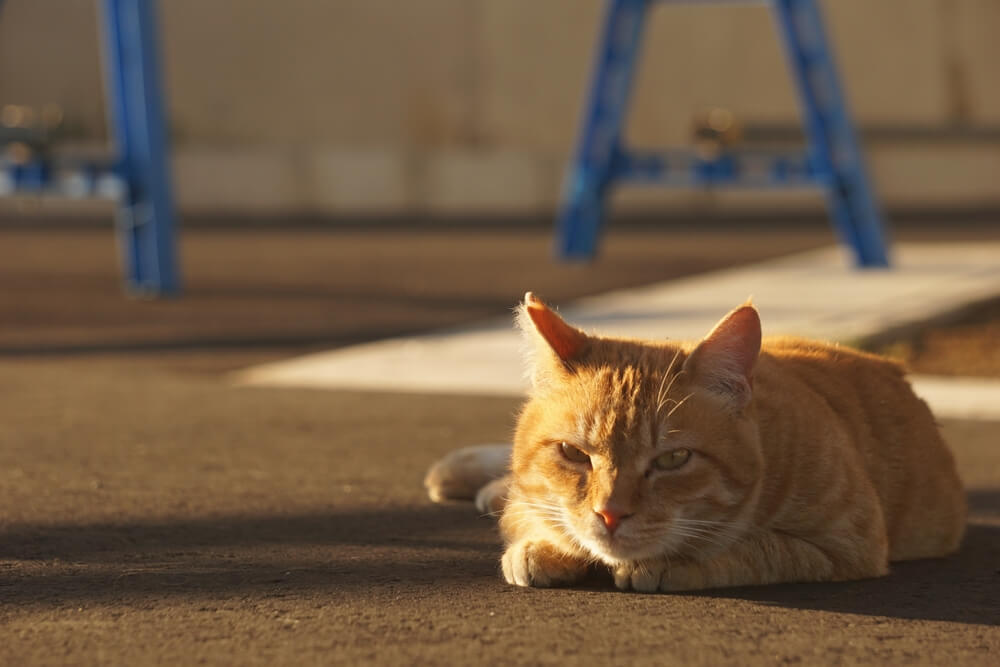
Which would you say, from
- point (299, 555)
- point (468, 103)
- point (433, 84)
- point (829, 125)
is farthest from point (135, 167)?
point (468, 103)

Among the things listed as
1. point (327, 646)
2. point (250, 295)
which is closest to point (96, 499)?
point (327, 646)

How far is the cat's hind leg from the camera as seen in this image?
4.27 metres

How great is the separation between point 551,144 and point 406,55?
7.30 ft

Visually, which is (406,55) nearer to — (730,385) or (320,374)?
(320,374)

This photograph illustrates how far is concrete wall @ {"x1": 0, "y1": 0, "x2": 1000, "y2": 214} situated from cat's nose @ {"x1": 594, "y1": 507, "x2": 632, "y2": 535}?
57.0 feet

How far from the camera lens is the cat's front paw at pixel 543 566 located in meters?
3.26

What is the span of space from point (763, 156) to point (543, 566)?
8965 millimetres

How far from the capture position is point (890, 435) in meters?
3.65

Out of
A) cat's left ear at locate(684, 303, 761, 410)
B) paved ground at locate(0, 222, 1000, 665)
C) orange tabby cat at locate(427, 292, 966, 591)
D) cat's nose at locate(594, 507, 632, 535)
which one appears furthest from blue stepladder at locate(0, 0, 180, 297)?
cat's nose at locate(594, 507, 632, 535)

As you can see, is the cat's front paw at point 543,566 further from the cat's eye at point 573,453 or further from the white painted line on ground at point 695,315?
the white painted line on ground at point 695,315

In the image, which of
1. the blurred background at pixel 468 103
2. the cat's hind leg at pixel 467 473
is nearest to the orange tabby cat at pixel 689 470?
the cat's hind leg at pixel 467 473

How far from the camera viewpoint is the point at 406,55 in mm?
19984

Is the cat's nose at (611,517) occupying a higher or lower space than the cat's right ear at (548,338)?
lower

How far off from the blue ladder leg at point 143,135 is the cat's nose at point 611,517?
800 centimetres
